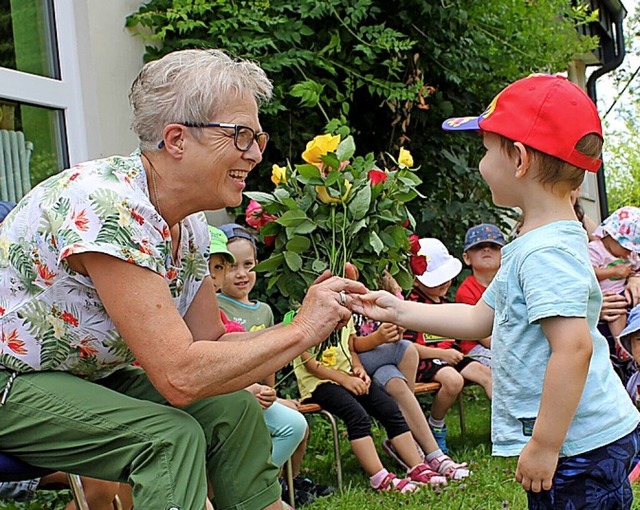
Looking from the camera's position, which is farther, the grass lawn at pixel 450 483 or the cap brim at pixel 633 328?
the cap brim at pixel 633 328

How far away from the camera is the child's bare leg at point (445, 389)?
205 inches

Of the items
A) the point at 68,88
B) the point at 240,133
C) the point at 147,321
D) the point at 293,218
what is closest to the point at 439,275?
the point at 68,88

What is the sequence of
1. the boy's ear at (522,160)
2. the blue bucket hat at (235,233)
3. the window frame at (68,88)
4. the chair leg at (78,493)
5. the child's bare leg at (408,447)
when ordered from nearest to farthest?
the boy's ear at (522,160) < the chair leg at (78,493) < the blue bucket hat at (235,233) < the window frame at (68,88) < the child's bare leg at (408,447)

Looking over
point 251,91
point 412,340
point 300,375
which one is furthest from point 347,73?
point 251,91

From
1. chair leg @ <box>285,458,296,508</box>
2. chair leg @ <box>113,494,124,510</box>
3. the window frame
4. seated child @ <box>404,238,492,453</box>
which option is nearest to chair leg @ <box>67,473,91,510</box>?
chair leg @ <box>113,494,124,510</box>

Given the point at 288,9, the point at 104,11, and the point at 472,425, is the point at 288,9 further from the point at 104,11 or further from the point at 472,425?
the point at 472,425

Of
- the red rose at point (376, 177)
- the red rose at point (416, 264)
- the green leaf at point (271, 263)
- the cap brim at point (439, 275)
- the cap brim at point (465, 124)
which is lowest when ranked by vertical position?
the cap brim at point (439, 275)

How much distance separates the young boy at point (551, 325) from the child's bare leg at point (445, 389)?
279 centimetres

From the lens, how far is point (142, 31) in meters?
4.99

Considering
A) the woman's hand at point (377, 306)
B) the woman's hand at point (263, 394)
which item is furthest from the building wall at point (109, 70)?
the woman's hand at point (377, 306)

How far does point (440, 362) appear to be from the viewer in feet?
17.5

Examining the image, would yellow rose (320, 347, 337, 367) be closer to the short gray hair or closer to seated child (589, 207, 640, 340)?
seated child (589, 207, 640, 340)

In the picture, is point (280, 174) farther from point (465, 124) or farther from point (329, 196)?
point (465, 124)

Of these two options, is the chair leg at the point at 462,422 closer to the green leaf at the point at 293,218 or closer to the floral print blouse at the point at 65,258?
the green leaf at the point at 293,218
